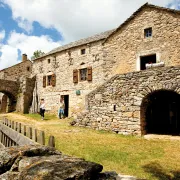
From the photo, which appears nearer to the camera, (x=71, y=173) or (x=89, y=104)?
(x=71, y=173)

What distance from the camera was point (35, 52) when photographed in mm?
38719

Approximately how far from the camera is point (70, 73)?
18.6 metres

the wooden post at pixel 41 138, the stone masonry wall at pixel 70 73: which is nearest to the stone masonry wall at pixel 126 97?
the stone masonry wall at pixel 70 73

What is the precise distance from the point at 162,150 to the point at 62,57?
1520 centimetres

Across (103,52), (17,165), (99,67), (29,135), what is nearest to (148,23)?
(103,52)

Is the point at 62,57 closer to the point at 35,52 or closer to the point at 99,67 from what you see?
the point at 99,67

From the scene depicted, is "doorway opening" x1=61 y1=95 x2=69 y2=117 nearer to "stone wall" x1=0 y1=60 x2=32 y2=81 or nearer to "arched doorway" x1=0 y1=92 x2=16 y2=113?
"arched doorway" x1=0 y1=92 x2=16 y2=113

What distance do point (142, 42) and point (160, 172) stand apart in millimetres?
11566

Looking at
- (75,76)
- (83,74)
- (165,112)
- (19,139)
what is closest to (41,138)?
(19,139)

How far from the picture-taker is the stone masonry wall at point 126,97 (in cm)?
848

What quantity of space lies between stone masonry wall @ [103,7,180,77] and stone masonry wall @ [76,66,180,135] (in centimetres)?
505

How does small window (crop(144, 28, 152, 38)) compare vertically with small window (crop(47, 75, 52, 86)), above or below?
above

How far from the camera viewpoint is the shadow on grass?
4164 millimetres

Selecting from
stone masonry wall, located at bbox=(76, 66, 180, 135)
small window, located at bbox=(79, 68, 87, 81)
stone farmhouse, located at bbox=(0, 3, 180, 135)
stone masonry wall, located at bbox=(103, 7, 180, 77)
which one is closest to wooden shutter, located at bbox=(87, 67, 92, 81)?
stone farmhouse, located at bbox=(0, 3, 180, 135)
